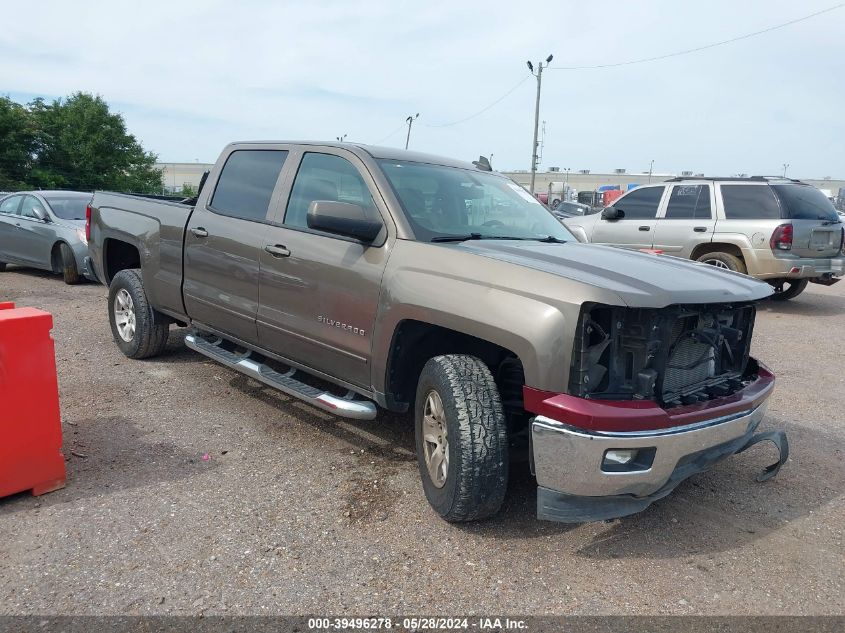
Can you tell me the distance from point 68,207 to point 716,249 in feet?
33.4

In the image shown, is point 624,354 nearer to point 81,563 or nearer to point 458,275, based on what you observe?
point 458,275

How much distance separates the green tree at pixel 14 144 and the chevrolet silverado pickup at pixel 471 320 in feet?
105

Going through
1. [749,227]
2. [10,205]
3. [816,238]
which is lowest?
[10,205]

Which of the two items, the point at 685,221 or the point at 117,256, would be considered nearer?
the point at 117,256

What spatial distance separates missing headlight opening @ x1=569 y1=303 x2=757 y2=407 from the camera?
278cm

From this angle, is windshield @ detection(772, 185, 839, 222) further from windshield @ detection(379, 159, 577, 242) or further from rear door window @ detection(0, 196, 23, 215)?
rear door window @ detection(0, 196, 23, 215)

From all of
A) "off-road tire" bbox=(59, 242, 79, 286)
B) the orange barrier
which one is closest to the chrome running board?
the orange barrier

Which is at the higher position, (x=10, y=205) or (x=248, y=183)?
(x=248, y=183)

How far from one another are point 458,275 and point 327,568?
1.45m

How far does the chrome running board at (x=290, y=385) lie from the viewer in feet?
11.9

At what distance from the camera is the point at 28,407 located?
3.36 metres

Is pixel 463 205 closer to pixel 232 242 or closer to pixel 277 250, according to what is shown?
pixel 277 250

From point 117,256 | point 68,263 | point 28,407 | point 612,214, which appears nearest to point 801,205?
point 612,214

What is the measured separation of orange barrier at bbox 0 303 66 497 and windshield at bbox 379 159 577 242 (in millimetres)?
1983
